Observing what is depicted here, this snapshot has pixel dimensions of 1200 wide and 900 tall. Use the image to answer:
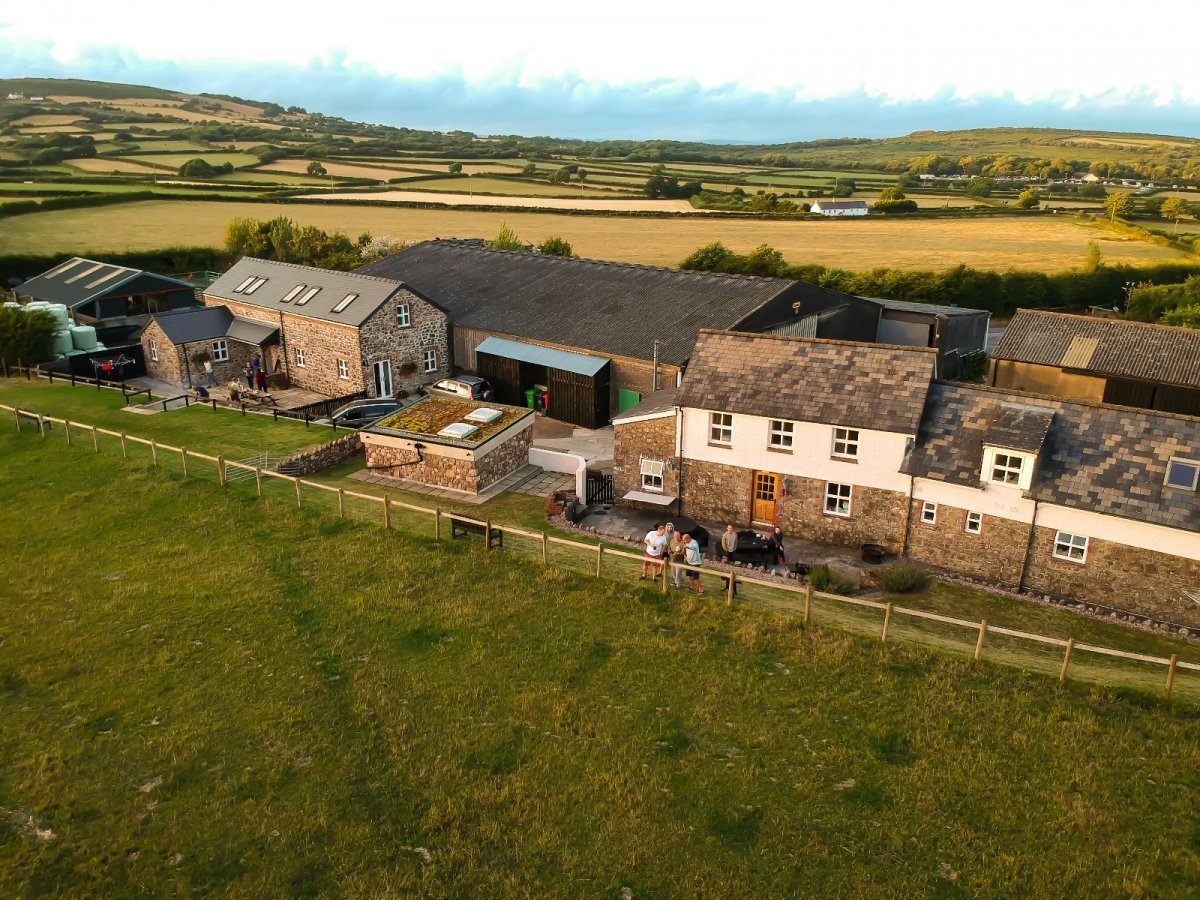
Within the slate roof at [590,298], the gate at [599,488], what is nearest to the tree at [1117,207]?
the slate roof at [590,298]

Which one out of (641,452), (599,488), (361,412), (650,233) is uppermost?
(650,233)

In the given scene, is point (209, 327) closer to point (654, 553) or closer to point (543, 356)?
point (543, 356)

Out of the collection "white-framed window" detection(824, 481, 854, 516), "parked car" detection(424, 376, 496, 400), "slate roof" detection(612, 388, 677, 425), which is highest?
"slate roof" detection(612, 388, 677, 425)

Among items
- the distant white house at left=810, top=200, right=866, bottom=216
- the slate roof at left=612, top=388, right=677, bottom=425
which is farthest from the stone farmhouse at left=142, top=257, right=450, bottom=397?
the distant white house at left=810, top=200, right=866, bottom=216

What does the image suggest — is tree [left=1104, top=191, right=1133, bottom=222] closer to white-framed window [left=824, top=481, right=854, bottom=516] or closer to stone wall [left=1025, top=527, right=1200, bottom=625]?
white-framed window [left=824, top=481, right=854, bottom=516]

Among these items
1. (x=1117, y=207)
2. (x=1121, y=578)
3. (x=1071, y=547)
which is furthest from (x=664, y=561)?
(x=1117, y=207)

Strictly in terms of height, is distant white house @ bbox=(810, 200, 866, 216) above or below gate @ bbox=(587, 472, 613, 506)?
above

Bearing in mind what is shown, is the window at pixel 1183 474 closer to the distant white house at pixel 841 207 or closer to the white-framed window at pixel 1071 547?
the white-framed window at pixel 1071 547
